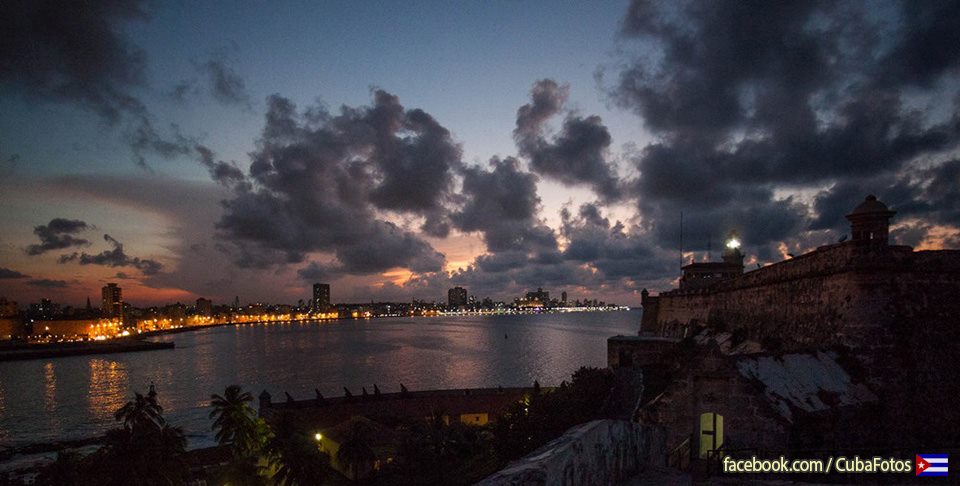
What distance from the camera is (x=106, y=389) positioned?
263 ft

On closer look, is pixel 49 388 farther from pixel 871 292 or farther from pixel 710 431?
pixel 871 292

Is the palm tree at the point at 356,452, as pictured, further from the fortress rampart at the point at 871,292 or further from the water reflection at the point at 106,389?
the water reflection at the point at 106,389

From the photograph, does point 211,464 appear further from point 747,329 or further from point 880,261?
point 880,261

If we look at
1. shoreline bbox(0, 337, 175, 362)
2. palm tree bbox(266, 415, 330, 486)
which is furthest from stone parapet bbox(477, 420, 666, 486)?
shoreline bbox(0, 337, 175, 362)

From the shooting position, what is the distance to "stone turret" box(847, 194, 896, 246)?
Result: 19.0 meters

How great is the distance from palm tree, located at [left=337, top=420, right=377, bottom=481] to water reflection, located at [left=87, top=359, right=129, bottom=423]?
43068 mm

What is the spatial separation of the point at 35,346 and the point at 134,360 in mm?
75857

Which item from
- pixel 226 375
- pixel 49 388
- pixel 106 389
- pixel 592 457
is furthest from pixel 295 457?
pixel 49 388

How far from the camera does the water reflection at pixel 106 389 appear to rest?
63169 millimetres

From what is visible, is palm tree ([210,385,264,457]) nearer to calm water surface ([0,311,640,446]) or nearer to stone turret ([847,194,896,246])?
calm water surface ([0,311,640,446])

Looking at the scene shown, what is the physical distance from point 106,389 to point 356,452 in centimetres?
7211

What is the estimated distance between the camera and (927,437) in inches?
663

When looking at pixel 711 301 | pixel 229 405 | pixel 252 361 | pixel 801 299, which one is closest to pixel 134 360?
pixel 252 361

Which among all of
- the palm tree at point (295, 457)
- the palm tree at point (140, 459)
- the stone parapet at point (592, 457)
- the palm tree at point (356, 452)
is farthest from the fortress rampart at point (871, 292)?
the palm tree at point (140, 459)
